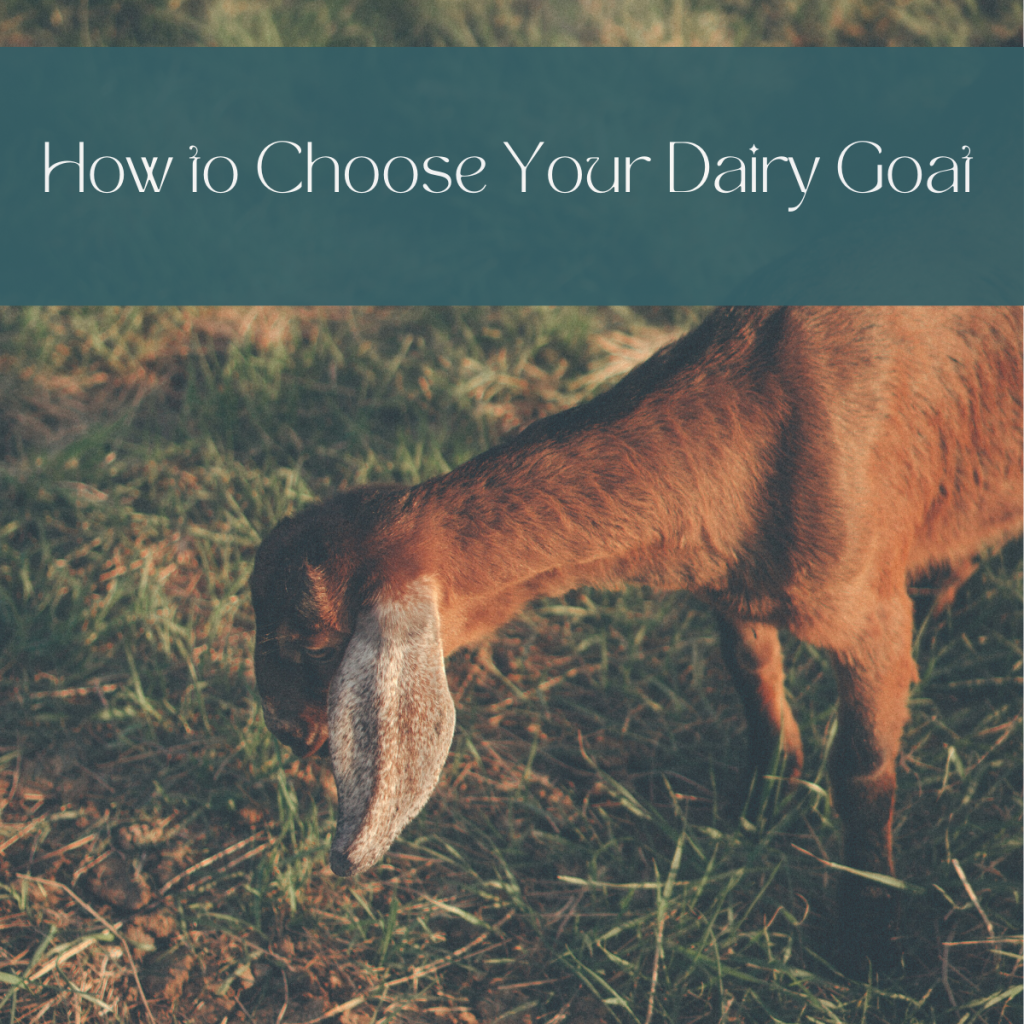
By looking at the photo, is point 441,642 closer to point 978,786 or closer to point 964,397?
point 964,397

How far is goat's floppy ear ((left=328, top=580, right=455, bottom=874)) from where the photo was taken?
261 centimetres

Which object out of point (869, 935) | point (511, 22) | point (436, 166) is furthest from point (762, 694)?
point (511, 22)

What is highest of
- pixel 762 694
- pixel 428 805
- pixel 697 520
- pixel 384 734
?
pixel 697 520

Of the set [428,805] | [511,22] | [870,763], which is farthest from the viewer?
[511,22]

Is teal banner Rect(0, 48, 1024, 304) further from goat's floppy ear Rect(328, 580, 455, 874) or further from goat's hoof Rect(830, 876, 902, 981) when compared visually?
goat's floppy ear Rect(328, 580, 455, 874)

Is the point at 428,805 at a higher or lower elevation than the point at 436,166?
lower

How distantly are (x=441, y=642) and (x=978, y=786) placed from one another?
2.10 metres

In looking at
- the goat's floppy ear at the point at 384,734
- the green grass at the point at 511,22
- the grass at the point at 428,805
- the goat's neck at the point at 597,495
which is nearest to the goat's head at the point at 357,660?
the goat's floppy ear at the point at 384,734

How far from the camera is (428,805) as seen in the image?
3734 mm

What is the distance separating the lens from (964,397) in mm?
3332


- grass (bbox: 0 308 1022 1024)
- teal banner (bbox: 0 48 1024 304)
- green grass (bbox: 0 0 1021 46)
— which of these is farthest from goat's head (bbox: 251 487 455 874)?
green grass (bbox: 0 0 1021 46)

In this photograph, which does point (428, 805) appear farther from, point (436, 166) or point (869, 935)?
point (436, 166)

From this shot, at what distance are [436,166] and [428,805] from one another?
329 cm

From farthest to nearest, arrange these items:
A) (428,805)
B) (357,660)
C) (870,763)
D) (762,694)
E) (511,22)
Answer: (511,22)
(428,805)
(762,694)
(870,763)
(357,660)
